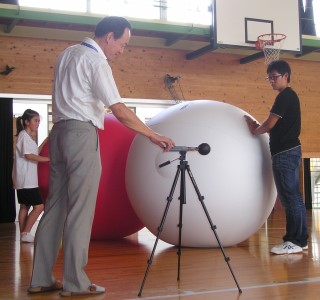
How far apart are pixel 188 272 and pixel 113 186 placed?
1.40 m

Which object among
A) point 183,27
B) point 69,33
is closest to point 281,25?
point 183,27

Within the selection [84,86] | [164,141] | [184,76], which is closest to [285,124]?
[164,141]

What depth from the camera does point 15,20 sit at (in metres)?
8.03

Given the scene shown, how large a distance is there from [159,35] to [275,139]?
221 inches

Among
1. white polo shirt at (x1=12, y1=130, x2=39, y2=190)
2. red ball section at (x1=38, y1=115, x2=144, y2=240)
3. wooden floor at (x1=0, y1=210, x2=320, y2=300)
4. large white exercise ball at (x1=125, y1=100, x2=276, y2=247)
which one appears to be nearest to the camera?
wooden floor at (x1=0, y1=210, x2=320, y2=300)

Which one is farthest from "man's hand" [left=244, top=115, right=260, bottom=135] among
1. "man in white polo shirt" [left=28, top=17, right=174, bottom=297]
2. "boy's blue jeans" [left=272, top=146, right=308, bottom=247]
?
"man in white polo shirt" [left=28, top=17, right=174, bottom=297]

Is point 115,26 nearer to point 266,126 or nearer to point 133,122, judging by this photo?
point 133,122

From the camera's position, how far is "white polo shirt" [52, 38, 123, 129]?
2.81 meters

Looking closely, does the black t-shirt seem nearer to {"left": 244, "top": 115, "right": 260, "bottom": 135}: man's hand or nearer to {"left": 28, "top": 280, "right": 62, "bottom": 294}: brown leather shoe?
{"left": 244, "top": 115, "right": 260, "bottom": 135}: man's hand

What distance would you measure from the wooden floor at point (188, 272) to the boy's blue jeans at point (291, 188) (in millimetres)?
199

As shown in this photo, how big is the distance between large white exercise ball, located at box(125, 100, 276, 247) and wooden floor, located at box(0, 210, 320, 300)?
0.80 ft

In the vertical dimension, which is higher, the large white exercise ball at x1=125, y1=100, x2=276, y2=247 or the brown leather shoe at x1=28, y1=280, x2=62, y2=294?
the large white exercise ball at x1=125, y1=100, x2=276, y2=247

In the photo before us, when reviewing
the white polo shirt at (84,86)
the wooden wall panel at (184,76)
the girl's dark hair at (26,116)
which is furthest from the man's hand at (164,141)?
the wooden wall panel at (184,76)

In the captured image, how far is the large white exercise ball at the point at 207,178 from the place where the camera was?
4.02 metres
